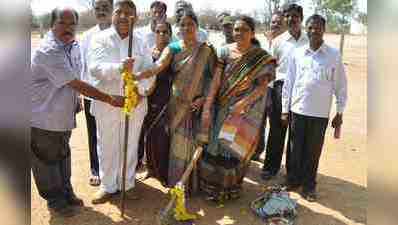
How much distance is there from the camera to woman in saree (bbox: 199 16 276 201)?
4.20 m

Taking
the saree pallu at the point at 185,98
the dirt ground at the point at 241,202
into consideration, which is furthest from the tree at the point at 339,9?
the saree pallu at the point at 185,98

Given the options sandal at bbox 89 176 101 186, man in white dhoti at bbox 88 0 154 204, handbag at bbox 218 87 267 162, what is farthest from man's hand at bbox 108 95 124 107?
sandal at bbox 89 176 101 186

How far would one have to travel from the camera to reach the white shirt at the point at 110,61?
4.01 m

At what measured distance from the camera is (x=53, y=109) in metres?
3.77

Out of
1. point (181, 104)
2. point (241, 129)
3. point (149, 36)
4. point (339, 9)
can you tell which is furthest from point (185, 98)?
point (339, 9)

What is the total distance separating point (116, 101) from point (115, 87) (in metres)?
0.21

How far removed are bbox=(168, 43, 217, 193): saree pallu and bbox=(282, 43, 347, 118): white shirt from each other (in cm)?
102

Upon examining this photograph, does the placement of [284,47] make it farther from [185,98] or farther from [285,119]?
[185,98]

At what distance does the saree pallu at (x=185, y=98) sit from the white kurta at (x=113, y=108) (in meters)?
0.30

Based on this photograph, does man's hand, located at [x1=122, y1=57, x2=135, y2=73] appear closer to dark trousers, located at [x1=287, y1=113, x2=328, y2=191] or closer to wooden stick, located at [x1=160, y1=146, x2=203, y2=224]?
wooden stick, located at [x1=160, y1=146, x2=203, y2=224]

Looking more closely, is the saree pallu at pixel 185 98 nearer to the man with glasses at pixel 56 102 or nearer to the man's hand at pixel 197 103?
the man's hand at pixel 197 103

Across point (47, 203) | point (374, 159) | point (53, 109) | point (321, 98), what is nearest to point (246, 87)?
point (321, 98)

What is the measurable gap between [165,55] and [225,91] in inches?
28.7

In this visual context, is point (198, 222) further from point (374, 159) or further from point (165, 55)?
point (374, 159)
